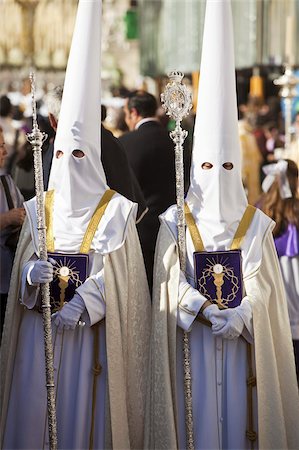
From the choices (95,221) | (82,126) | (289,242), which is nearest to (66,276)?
(95,221)

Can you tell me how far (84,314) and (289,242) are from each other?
2.47m

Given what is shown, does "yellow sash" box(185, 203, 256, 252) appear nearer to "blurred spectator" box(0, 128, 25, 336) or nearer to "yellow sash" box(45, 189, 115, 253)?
"yellow sash" box(45, 189, 115, 253)

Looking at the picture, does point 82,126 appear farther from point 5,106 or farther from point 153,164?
point 5,106

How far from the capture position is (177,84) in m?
7.71

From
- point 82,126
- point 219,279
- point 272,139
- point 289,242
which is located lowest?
point 219,279

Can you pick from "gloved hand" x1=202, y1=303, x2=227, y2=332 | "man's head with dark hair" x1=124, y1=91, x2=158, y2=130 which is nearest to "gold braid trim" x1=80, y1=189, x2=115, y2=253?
"gloved hand" x1=202, y1=303, x2=227, y2=332

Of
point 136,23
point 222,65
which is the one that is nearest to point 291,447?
point 222,65

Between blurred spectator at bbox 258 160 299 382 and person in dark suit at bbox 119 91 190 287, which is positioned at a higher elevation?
person in dark suit at bbox 119 91 190 287

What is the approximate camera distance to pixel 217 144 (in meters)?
7.81

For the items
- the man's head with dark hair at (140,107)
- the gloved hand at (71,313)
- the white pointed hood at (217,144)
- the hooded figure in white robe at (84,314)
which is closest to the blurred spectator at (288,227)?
the man's head with dark hair at (140,107)

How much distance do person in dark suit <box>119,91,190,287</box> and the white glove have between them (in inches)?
89.0

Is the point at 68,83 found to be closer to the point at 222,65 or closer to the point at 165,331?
the point at 222,65

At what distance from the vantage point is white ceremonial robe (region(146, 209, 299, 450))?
25.2 ft

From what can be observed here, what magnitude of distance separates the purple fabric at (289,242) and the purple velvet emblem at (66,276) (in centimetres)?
230
